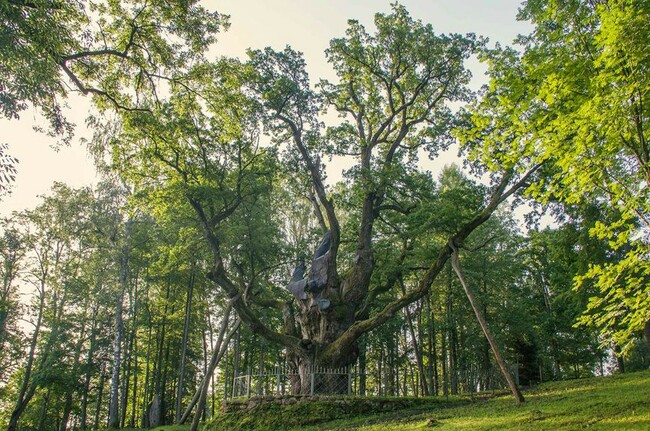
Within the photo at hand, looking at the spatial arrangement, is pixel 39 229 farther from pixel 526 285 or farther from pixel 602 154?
pixel 526 285

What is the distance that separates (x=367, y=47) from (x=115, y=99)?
32.2 ft

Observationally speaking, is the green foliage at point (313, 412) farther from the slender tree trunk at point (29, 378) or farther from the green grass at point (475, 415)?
the slender tree trunk at point (29, 378)

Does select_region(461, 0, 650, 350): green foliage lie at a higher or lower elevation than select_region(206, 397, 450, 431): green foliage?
higher

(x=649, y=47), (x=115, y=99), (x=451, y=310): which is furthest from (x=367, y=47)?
(x=451, y=310)

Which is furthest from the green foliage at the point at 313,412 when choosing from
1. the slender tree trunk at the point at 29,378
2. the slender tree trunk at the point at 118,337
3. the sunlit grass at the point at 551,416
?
the slender tree trunk at the point at 29,378

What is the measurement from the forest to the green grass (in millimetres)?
1027

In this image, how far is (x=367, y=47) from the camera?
56.2ft

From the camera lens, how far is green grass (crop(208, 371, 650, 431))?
7.45m

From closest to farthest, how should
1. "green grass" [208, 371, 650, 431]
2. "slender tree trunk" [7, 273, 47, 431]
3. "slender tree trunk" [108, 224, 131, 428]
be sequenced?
"green grass" [208, 371, 650, 431]
"slender tree trunk" [108, 224, 131, 428]
"slender tree trunk" [7, 273, 47, 431]

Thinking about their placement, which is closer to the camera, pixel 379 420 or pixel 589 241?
pixel 379 420

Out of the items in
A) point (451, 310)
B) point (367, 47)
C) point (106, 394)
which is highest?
point (367, 47)

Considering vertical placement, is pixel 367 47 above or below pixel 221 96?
above

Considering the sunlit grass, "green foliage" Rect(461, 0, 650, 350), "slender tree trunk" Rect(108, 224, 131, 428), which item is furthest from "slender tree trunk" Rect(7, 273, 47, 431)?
"green foliage" Rect(461, 0, 650, 350)

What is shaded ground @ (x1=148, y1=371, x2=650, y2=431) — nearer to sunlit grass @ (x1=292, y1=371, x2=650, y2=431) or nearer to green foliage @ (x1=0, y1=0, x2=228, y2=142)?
sunlit grass @ (x1=292, y1=371, x2=650, y2=431)
